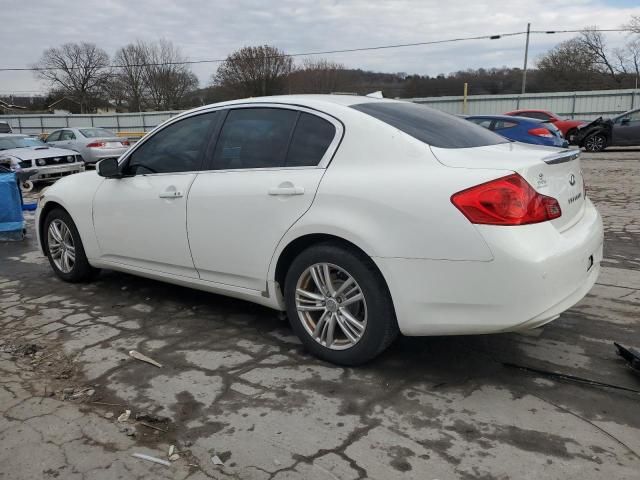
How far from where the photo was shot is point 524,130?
12391 millimetres

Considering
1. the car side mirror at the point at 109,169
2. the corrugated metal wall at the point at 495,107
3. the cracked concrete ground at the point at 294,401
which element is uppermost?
the corrugated metal wall at the point at 495,107

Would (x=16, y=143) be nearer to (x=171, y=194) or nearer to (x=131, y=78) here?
(x=171, y=194)

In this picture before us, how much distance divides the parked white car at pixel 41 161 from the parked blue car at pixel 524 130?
909cm

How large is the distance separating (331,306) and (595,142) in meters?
17.8

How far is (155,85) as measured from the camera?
54875 millimetres

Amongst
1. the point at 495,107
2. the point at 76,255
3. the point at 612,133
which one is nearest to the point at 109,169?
the point at 76,255

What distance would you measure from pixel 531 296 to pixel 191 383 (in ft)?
6.29

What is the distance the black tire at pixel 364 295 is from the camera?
2.97 meters

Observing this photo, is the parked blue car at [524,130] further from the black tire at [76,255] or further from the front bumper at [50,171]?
the black tire at [76,255]

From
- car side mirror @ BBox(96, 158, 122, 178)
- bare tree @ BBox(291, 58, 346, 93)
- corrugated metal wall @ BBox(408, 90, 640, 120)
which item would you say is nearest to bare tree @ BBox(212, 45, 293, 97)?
bare tree @ BBox(291, 58, 346, 93)

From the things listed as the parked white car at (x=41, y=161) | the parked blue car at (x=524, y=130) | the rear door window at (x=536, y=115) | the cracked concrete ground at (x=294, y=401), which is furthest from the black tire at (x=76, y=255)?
the rear door window at (x=536, y=115)

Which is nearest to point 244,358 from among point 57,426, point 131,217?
point 57,426

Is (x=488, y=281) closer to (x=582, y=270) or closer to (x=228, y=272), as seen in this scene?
(x=582, y=270)

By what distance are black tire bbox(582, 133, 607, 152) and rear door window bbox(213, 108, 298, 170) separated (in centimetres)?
1731
